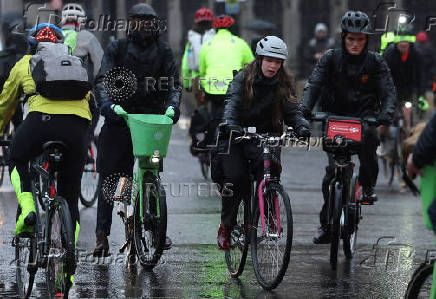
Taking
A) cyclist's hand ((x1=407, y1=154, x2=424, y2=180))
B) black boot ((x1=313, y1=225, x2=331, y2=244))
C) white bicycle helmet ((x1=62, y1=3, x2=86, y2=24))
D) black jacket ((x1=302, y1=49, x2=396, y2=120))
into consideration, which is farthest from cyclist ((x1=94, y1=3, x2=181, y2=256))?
white bicycle helmet ((x1=62, y1=3, x2=86, y2=24))

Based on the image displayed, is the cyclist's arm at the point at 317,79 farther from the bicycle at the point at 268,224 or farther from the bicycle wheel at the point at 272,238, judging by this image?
the bicycle wheel at the point at 272,238

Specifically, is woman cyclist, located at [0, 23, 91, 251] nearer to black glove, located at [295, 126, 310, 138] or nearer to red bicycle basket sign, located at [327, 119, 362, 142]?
black glove, located at [295, 126, 310, 138]

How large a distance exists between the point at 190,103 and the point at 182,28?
15177mm

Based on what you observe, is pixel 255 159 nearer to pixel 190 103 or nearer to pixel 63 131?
pixel 63 131

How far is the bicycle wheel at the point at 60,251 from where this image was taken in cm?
761

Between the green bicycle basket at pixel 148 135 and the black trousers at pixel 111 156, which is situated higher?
the green bicycle basket at pixel 148 135

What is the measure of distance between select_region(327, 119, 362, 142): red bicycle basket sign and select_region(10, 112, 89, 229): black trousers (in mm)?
2690

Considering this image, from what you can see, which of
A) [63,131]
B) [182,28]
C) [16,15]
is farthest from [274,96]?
[182,28]

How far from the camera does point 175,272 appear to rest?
30.9 feet

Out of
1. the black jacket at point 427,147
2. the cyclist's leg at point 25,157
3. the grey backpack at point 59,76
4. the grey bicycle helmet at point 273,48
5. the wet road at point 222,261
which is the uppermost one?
the grey bicycle helmet at point 273,48

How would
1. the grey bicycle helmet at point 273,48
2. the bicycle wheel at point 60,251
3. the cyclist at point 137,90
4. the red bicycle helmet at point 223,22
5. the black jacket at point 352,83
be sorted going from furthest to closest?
the red bicycle helmet at point 223,22 → the black jacket at point 352,83 → the cyclist at point 137,90 → the grey bicycle helmet at point 273,48 → the bicycle wheel at point 60,251

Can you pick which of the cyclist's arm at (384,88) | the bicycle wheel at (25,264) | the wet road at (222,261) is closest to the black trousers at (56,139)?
the bicycle wheel at (25,264)

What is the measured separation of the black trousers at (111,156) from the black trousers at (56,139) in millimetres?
1705

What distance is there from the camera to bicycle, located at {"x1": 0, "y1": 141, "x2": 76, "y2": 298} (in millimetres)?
7648
